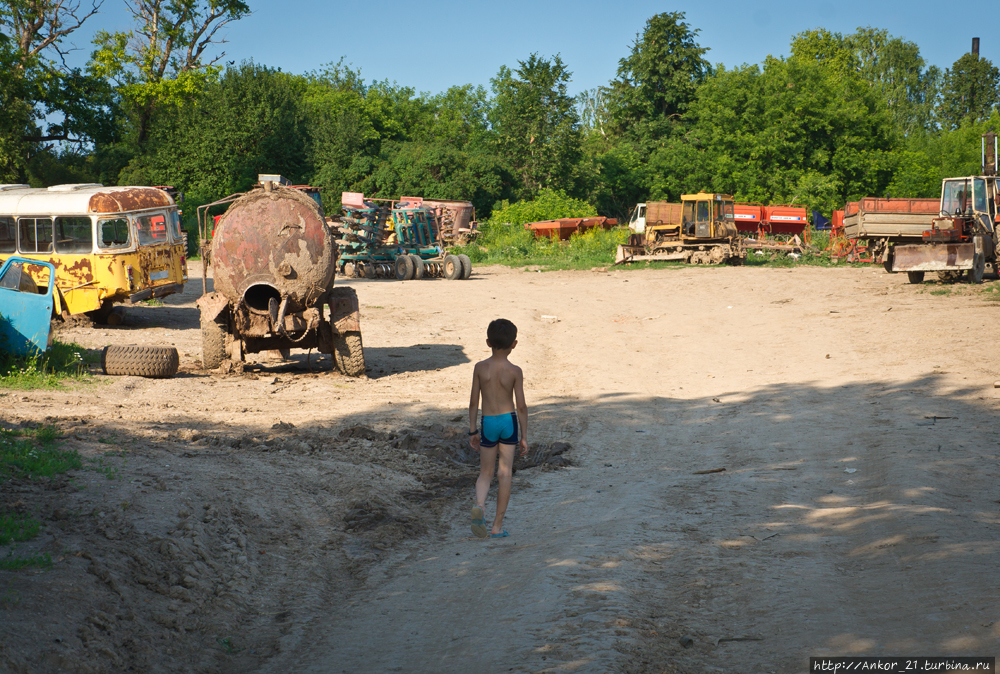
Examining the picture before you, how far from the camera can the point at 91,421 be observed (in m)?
7.42

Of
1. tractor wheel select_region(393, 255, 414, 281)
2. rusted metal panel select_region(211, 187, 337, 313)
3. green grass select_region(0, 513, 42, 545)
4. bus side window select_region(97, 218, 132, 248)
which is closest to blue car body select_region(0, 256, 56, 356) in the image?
rusted metal panel select_region(211, 187, 337, 313)

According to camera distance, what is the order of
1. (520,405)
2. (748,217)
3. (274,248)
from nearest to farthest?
(520,405) → (274,248) → (748,217)

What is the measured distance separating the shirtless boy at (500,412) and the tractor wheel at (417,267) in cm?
2358

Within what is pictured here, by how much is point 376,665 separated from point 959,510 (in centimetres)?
390

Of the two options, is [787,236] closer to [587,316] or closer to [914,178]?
[914,178]

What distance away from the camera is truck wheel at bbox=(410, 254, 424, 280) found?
28828 mm

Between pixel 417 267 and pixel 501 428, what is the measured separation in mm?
23749

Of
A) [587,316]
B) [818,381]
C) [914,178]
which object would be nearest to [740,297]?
[587,316]

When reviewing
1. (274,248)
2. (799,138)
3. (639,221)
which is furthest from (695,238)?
(274,248)

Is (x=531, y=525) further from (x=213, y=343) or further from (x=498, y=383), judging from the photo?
(x=213, y=343)

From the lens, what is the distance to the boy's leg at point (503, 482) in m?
5.45

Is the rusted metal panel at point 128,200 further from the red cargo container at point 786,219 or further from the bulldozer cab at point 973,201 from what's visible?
the red cargo container at point 786,219

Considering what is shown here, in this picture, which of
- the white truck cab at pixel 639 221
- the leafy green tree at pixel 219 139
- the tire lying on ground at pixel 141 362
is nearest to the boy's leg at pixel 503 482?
the tire lying on ground at pixel 141 362

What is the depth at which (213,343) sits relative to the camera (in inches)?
446
